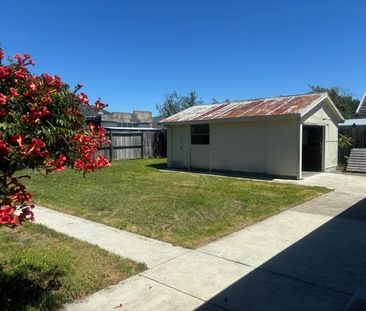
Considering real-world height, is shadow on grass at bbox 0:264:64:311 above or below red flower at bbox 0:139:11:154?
below

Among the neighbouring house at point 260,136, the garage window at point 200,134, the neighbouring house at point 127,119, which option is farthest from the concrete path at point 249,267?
the neighbouring house at point 127,119

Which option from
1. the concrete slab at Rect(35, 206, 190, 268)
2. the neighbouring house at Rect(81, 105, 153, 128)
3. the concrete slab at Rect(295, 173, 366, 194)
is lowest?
the concrete slab at Rect(35, 206, 190, 268)

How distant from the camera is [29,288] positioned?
4.12m

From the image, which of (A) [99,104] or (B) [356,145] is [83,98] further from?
(B) [356,145]

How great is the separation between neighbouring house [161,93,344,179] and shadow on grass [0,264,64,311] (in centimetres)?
1068

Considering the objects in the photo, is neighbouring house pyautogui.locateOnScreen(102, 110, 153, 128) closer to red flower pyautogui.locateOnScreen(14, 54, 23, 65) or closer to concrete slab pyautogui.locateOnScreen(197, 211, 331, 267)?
concrete slab pyautogui.locateOnScreen(197, 211, 331, 267)

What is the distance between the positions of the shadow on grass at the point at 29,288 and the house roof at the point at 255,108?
10677 mm

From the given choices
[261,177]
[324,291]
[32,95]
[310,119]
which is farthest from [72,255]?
[310,119]

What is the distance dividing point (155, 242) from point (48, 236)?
6.32 ft

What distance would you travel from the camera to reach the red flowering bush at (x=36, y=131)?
267 cm

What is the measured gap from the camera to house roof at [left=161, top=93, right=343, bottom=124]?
1380 cm

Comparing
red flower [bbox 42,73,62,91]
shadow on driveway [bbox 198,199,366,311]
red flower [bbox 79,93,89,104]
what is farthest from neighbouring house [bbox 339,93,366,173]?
red flower [bbox 42,73,62,91]

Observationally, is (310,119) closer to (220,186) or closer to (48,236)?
(220,186)

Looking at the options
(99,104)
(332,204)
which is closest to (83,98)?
(99,104)
